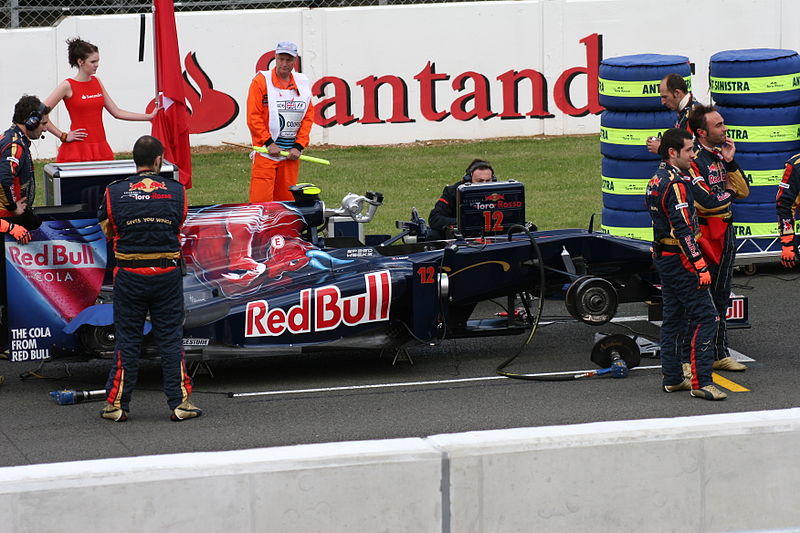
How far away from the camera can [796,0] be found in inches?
729

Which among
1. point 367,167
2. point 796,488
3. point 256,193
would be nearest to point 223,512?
point 796,488

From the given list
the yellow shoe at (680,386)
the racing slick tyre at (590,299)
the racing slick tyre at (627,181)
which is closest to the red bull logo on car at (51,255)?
the racing slick tyre at (590,299)

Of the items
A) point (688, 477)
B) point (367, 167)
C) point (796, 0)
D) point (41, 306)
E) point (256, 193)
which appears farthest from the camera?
point (796, 0)

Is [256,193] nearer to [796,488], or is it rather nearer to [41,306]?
[41,306]

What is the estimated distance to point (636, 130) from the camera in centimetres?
1156

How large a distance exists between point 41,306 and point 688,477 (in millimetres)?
4491

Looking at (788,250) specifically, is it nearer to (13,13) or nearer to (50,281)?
(50,281)

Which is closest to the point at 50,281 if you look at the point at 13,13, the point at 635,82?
the point at 635,82

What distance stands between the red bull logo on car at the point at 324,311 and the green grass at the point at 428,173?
523 cm

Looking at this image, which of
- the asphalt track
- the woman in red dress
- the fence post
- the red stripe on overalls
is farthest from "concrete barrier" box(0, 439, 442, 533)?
the fence post

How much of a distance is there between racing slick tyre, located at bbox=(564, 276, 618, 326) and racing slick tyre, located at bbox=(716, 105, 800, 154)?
136 inches

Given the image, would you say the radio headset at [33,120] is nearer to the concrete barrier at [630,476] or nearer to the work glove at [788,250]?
the concrete barrier at [630,476]

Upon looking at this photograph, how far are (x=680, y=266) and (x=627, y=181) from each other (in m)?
3.79

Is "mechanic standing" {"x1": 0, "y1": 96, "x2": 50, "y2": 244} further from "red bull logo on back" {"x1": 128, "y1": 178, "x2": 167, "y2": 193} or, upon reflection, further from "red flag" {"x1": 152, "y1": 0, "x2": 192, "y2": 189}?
"red flag" {"x1": 152, "y1": 0, "x2": 192, "y2": 189}
